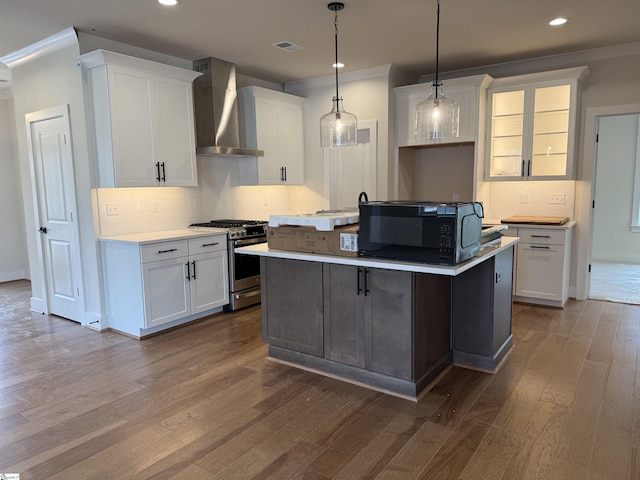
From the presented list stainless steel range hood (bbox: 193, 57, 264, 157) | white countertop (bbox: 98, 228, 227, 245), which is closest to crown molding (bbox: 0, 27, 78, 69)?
stainless steel range hood (bbox: 193, 57, 264, 157)

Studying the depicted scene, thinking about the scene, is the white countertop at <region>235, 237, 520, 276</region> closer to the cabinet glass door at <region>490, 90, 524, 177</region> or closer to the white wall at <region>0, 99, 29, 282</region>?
the cabinet glass door at <region>490, 90, 524, 177</region>

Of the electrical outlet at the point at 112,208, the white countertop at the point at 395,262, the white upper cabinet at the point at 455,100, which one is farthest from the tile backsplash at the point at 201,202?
the white countertop at the point at 395,262

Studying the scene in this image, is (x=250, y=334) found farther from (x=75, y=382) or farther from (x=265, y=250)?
(x=75, y=382)

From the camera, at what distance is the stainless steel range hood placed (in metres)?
4.70

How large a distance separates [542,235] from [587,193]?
2.54 feet

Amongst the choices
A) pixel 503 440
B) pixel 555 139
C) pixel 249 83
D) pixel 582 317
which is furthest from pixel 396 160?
pixel 503 440

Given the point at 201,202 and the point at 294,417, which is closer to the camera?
the point at 294,417

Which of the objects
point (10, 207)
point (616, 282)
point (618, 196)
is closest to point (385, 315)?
point (616, 282)

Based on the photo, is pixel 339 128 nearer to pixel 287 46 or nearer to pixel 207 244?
pixel 287 46

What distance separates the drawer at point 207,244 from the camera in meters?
4.28

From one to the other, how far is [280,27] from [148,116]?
147 centimetres

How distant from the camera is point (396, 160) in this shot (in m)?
5.36

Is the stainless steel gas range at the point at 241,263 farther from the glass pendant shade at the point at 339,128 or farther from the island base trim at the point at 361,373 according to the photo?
the glass pendant shade at the point at 339,128

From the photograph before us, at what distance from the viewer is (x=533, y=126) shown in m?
4.86
